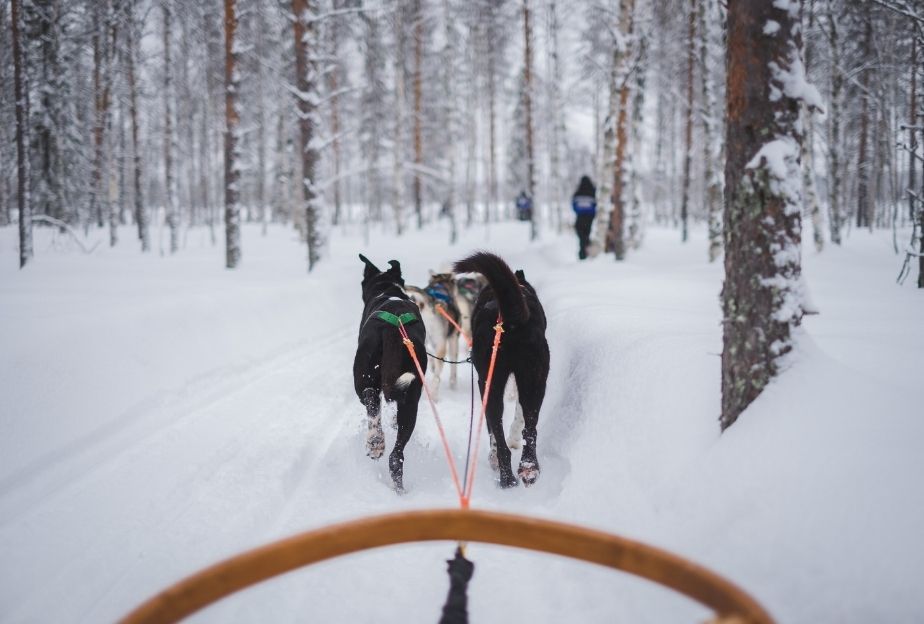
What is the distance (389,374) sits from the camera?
3.50 meters

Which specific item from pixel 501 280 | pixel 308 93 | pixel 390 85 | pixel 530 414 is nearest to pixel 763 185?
pixel 501 280

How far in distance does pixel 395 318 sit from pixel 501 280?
936 millimetres

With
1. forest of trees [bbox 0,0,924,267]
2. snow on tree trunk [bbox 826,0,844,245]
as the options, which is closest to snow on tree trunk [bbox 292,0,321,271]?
forest of trees [bbox 0,0,924,267]

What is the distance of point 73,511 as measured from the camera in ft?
9.48

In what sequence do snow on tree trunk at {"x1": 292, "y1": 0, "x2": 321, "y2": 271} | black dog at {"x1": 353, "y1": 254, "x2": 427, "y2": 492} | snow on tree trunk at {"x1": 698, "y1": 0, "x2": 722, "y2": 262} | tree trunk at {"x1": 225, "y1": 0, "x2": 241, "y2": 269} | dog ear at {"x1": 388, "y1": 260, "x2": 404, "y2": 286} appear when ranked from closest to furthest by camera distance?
black dog at {"x1": 353, "y1": 254, "x2": 427, "y2": 492}
dog ear at {"x1": 388, "y1": 260, "x2": 404, "y2": 286}
snow on tree trunk at {"x1": 292, "y1": 0, "x2": 321, "y2": 271}
tree trunk at {"x1": 225, "y1": 0, "x2": 241, "y2": 269}
snow on tree trunk at {"x1": 698, "y1": 0, "x2": 722, "y2": 262}

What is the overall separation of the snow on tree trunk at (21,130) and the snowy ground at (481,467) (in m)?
4.16

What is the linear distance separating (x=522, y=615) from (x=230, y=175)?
11.2m

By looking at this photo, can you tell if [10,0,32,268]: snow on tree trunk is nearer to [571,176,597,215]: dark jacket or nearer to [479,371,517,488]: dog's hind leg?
[479,371,517,488]: dog's hind leg

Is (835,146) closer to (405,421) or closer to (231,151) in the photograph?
(405,421)

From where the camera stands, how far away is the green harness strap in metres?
3.62

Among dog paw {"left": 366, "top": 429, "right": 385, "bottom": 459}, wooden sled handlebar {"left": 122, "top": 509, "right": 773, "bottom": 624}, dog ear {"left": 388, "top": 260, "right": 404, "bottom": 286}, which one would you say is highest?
dog ear {"left": 388, "top": 260, "right": 404, "bottom": 286}

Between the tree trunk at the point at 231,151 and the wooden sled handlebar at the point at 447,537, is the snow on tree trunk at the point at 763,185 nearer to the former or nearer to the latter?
the wooden sled handlebar at the point at 447,537

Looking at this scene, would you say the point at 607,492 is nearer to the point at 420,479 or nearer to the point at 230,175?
the point at 420,479

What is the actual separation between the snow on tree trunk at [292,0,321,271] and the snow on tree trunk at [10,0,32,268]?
14.8 ft
